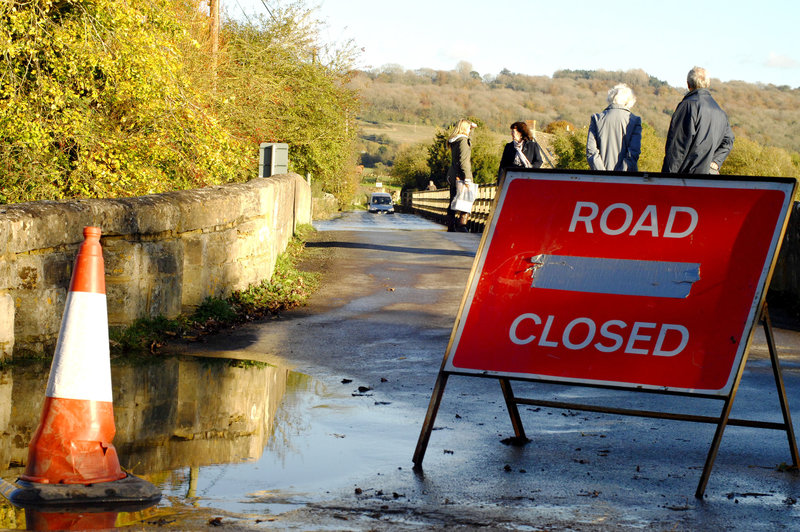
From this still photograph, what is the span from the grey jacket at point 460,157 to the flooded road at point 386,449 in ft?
24.8

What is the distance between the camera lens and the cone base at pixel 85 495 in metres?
3.62

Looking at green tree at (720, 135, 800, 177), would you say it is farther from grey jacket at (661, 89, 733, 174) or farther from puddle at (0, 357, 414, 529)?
puddle at (0, 357, 414, 529)

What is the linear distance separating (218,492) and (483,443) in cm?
153

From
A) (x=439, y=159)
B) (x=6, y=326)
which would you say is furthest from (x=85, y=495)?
(x=439, y=159)

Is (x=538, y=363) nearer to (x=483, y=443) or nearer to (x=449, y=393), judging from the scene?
(x=483, y=443)

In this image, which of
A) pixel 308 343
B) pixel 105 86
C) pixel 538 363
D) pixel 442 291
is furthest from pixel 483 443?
pixel 105 86

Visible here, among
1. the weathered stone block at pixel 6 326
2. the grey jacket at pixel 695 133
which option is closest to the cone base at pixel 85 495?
the weathered stone block at pixel 6 326

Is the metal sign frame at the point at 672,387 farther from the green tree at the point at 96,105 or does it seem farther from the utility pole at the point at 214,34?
the utility pole at the point at 214,34

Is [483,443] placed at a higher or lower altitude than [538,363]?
lower

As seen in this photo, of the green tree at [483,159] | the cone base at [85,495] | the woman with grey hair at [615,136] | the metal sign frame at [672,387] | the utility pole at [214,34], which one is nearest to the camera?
the cone base at [85,495]

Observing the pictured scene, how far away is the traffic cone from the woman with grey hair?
6996mm

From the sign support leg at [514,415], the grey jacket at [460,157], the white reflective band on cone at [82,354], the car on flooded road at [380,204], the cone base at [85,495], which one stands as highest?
the grey jacket at [460,157]

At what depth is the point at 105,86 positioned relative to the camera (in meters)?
16.7

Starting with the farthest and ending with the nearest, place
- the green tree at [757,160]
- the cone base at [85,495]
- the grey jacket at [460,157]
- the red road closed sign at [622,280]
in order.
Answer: the green tree at [757,160], the grey jacket at [460,157], the red road closed sign at [622,280], the cone base at [85,495]
